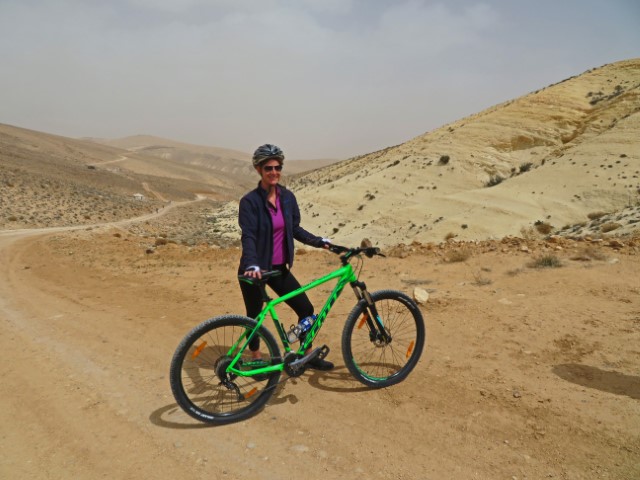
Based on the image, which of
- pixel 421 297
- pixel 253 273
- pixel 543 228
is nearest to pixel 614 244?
pixel 421 297

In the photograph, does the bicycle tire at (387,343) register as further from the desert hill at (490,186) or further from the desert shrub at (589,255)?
the desert hill at (490,186)

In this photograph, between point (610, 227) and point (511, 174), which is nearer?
point (610, 227)

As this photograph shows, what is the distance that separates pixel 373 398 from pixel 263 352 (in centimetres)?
146

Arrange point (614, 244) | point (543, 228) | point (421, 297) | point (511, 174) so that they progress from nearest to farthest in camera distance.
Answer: point (421, 297) → point (614, 244) → point (543, 228) → point (511, 174)

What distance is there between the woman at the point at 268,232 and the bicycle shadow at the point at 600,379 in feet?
10.6

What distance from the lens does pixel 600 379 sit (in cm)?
475

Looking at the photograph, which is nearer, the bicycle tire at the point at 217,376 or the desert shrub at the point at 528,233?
the bicycle tire at the point at 217,376

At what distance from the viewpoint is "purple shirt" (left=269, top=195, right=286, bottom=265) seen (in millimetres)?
4559

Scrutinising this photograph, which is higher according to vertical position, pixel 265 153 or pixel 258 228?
pixel 265 153

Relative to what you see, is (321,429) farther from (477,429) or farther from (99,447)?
(99,447)

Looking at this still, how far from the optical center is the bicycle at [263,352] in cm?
406

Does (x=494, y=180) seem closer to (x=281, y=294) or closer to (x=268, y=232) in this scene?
(x=281, y=294)

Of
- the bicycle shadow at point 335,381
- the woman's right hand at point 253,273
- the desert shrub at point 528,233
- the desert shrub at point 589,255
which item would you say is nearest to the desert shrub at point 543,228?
the desert shrub at point 528,233

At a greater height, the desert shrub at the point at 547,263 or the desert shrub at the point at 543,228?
the desert shrub at the point at 543,228
